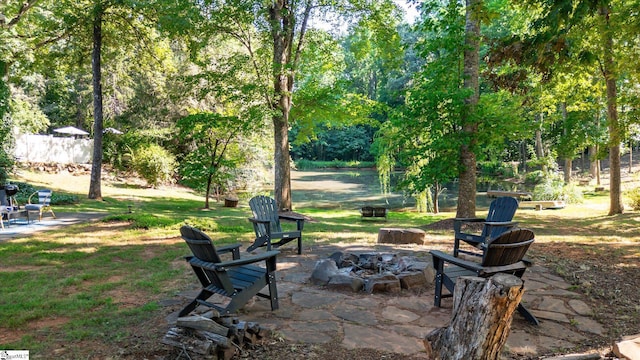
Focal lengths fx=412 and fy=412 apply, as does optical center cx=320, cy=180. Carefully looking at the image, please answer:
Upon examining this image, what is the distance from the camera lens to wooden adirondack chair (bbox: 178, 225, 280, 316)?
2990 mm

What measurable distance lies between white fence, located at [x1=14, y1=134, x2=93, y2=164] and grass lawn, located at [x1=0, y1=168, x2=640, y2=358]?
12823mm

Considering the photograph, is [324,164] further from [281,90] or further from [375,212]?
[281,90]

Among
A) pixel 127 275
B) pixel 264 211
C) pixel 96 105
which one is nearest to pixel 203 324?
pixel 127 275

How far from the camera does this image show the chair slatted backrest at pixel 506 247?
306 cm

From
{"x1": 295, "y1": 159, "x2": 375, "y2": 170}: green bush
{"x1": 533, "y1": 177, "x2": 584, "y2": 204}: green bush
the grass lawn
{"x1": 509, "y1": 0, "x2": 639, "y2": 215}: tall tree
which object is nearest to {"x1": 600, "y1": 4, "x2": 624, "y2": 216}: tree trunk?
{"x1": 509, "y1": 0, "x2": 639, "y2": 215}: tall tree

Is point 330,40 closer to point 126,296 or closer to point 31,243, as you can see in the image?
point 31,243

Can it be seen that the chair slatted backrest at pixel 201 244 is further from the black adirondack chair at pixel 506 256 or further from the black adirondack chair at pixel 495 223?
the black adirondack chair at pixel 495 223

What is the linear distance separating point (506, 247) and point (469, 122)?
5670mm

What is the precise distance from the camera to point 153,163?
18.0 metres

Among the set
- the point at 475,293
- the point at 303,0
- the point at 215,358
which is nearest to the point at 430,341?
the point at 475,293

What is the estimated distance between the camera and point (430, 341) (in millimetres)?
2277

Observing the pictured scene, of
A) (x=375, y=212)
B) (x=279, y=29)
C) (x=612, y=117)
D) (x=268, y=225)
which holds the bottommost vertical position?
(x=375, y=212)

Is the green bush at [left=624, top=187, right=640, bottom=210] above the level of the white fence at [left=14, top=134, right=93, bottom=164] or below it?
below

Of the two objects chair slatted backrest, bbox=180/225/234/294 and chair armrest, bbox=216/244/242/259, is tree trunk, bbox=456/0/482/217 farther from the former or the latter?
chair slatted backrest, bbox=180/225/234/294
